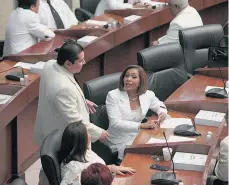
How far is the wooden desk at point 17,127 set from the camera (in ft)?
18.2

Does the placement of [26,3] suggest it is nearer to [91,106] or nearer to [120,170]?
[91,106]

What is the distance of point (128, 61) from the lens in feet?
26.0

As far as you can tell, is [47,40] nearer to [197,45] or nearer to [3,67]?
[3,67]

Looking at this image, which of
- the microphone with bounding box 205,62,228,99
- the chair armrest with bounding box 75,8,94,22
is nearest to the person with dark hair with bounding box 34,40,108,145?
the microphone with bounding box 205,62,228,99

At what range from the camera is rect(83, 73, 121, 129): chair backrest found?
17.6ft

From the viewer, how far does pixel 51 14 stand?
775cm

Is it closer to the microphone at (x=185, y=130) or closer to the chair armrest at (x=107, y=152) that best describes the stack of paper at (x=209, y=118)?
the microphone at (x=185, y=130)

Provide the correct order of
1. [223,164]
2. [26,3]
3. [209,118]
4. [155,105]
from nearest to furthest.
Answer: [223,164]
[209,118]
[155,105]
[26,3]

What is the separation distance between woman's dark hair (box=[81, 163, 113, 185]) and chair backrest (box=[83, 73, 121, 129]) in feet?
5.13

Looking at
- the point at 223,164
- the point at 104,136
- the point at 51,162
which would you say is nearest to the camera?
the point at 51,162

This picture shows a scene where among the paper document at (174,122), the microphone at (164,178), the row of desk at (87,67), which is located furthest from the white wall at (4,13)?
the microphone at (164,178)

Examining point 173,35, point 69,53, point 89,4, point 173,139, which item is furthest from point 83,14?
point 173,139

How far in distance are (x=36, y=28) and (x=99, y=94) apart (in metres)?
1.86

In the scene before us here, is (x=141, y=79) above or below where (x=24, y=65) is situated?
above
